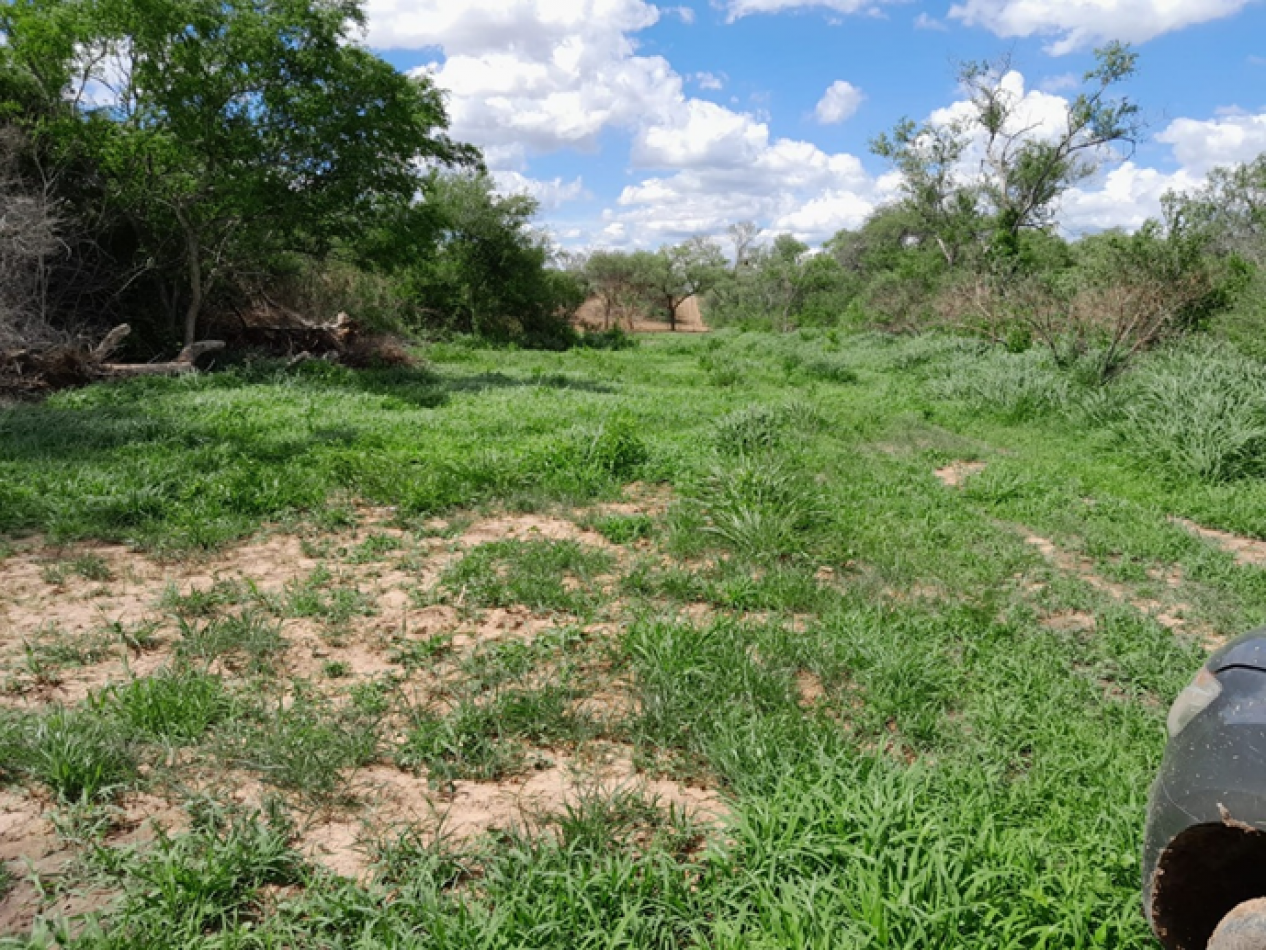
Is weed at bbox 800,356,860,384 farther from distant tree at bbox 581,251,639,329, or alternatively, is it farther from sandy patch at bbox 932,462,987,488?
distant tree at bbox 581,251,639,329

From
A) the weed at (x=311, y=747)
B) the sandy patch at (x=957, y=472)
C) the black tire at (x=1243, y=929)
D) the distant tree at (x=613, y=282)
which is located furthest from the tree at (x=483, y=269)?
the black tire at (x=1243, y=929)

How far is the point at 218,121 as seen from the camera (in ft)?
36.3

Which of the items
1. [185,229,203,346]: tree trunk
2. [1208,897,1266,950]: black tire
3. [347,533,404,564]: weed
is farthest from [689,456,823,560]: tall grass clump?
[185,229,203,346]: tree trunk

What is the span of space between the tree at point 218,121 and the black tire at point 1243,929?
1277cm

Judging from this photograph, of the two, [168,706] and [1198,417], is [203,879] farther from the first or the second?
[1198,417]

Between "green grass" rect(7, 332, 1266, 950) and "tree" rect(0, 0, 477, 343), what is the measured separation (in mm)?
5084

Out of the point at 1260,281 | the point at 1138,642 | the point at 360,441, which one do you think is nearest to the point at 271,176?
the point at 360,441

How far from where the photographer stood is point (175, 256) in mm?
12742

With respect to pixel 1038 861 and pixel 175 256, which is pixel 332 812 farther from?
pixel 175 256

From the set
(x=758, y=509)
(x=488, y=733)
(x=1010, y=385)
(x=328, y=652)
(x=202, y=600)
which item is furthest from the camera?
(x=1010, y=385)

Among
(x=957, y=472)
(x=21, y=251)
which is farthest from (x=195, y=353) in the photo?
(x=957, y=472)

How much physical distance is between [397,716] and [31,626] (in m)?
2.05

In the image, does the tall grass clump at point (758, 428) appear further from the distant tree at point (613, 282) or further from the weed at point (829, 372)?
the distant tree at point (613, 282)

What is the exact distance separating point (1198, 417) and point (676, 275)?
37.6m
